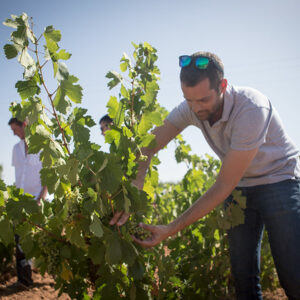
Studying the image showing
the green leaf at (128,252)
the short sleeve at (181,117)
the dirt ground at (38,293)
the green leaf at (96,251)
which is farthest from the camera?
the dirt ground at (38,293)

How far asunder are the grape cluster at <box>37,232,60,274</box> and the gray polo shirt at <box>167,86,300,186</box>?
1.20 metres

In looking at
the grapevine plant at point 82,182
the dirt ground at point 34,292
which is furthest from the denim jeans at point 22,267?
the grapevine plant at point 82,182

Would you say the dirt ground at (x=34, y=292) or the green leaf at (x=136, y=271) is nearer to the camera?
the green leaf at (x=136, y=271)

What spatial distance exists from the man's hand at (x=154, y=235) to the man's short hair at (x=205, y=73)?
829mm

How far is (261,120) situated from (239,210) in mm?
690

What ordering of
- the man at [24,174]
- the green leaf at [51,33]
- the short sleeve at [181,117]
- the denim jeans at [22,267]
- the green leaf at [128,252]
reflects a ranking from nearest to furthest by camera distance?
the green leaf at [51,33] < the green leaf at [128,252] < the short sleeve at [181,117] < the man at [24,174] < the denim jeans at [22,267]

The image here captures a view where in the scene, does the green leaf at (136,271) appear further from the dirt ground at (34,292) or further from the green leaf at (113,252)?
the dirt ground at (34,292)

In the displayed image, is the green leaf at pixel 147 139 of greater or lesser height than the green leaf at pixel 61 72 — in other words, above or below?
below

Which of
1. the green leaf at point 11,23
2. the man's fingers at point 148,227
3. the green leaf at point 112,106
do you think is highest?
the green leaf at point 11,23

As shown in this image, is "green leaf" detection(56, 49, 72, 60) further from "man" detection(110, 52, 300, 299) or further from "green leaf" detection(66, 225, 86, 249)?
"green leaf" detection(66, 225, 86, 249)

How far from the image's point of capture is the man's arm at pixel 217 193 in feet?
6.07

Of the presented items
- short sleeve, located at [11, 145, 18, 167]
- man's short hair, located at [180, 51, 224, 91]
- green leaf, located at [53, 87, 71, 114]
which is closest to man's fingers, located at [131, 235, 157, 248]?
green leaf, located at [53, 87, 71, 114]

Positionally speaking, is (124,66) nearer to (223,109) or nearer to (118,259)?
(223,109)

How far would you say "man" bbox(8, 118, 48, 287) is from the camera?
393 centimetres
